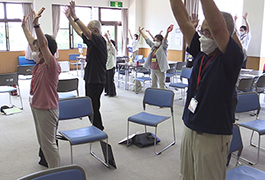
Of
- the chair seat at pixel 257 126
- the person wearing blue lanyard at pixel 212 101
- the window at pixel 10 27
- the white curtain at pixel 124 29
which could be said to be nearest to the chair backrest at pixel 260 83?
the chair seat at pixel 257 126

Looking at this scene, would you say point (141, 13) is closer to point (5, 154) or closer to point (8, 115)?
point (8, 115)

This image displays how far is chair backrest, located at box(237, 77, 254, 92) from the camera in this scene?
17.2 feet

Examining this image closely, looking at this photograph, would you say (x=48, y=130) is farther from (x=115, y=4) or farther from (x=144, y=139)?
(x=115, y=4)

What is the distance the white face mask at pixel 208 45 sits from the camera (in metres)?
1.57

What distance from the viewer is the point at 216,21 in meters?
1.40

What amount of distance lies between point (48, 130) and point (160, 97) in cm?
183

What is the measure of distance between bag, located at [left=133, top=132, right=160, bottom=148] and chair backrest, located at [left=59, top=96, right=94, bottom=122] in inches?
35.3

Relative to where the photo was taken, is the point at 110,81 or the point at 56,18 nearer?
the point at 110,81

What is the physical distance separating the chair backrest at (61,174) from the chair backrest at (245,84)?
14.5 ft

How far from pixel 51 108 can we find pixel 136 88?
16.4ft

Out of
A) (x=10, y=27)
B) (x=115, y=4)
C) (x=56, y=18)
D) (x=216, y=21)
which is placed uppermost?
(x=115, y=4)

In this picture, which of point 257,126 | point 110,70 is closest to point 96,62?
point 257,126

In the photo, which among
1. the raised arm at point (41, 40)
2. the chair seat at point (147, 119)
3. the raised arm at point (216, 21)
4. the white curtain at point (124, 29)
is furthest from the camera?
the white curtain at point (124, 29)

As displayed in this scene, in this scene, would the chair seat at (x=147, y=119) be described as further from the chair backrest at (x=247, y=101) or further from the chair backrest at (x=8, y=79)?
the chair backrest at (x=8, y=79)
